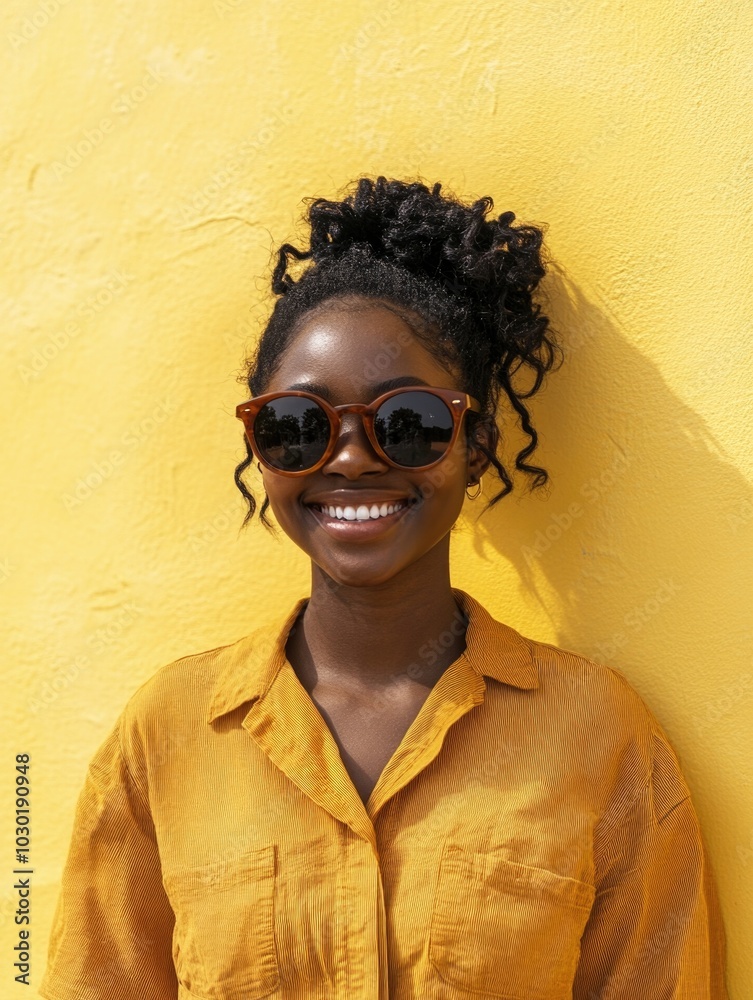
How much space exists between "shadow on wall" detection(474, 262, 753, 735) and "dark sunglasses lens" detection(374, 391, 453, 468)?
0.50 metres

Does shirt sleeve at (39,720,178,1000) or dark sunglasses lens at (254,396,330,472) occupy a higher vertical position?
dark sunglasses lens at (254,396,330,472)

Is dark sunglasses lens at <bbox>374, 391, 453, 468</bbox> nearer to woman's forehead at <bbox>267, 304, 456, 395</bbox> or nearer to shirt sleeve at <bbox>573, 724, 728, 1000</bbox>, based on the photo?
woman's forehead at <bbox>267, 304, 456, 395</bbox>

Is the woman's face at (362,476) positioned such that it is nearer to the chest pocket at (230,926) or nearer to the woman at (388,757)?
the woman at (388,757)

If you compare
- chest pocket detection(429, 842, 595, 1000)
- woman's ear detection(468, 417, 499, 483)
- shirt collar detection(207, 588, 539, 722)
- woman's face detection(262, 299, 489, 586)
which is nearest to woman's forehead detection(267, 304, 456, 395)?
woman's face detection(262, 299, 489, 586)

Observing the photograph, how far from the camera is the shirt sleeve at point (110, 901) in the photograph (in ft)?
6.79

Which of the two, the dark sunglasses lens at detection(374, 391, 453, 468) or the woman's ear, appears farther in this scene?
the woman's ear

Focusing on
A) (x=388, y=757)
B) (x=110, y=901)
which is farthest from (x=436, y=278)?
(x=110, y=901)

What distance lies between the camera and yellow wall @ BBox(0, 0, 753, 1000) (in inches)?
82.0

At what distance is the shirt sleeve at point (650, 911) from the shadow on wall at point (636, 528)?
234 mm

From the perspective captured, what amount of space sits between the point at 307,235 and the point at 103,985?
5.27 feet

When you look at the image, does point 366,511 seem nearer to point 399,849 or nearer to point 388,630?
point 388,630

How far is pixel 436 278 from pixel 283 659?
790 mm

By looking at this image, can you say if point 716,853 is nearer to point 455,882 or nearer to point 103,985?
point 455,882

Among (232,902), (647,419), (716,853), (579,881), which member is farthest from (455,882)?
(647,419)
